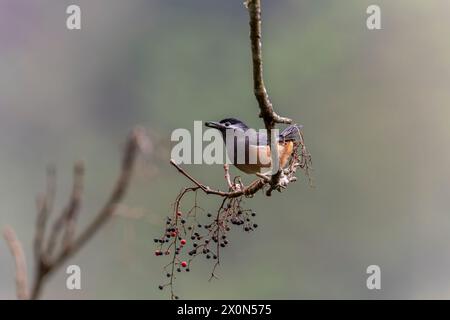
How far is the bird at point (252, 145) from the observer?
4.64 meters

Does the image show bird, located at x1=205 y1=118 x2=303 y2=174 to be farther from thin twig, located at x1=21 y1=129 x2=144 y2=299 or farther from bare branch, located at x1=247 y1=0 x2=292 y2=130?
thin twig, located at x1=21 y1=129 x2=144 y2=299

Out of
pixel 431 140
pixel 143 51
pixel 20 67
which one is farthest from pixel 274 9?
pixel 431 140

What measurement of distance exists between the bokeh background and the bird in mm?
17265

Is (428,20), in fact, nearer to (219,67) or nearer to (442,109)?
(442,109)

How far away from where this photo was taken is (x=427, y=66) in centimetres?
4431

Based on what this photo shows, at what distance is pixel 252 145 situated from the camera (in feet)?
15.7

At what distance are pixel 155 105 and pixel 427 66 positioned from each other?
41.0 ft

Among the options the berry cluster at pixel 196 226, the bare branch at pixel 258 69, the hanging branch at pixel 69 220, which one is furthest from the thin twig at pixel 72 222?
the berry cluster at pixel 196 226

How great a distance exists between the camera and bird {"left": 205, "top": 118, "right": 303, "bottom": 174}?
15.2ft

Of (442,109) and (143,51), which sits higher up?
(143,51)

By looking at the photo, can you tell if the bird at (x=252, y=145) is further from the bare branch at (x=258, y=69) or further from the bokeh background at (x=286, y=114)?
the bokeh background at (x=286, y=114)

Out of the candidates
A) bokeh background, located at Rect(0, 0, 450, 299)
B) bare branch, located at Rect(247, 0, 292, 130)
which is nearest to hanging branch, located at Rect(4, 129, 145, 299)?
bare branch, located at Rect(247, 0, 292, 130)

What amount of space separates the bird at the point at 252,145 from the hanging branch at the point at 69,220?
2456mm

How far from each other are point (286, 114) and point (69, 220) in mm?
27640
